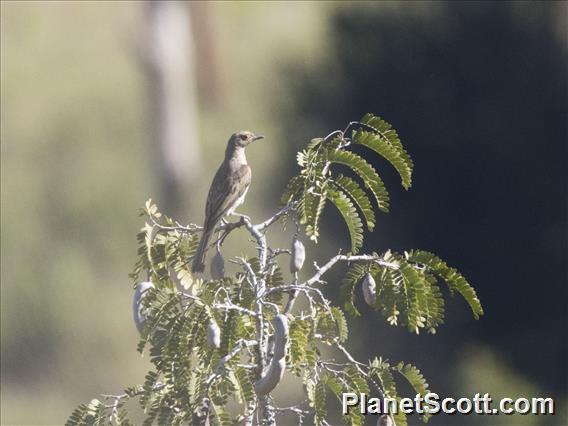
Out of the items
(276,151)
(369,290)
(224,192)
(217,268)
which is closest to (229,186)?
(224,192)

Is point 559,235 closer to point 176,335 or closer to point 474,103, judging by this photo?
point 474,103

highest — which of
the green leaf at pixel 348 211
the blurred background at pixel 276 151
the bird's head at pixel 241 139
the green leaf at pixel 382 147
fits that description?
the blurred background at pixel 276 151

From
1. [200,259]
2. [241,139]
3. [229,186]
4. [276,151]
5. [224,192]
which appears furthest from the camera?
[276,151]

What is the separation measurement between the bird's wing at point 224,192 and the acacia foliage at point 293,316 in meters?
1.22

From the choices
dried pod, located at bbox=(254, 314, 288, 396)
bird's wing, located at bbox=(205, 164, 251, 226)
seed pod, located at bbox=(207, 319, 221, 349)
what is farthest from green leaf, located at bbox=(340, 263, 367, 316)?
bird's wing, located at bbox=(205, 164, 251, 226)

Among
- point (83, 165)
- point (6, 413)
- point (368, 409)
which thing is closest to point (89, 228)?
point (83, 165)

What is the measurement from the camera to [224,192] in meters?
6.19

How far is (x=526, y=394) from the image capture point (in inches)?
533

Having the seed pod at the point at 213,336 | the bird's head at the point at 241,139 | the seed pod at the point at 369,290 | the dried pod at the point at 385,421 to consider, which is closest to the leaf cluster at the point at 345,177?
the seed pod at the point at 369,290

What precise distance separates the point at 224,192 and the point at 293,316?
168 centimetres

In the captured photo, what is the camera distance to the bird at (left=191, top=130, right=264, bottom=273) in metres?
6.01

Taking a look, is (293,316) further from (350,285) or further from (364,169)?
(364,169)

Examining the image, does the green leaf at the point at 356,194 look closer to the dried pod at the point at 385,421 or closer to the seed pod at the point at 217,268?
the seed pod at the point at 217,268

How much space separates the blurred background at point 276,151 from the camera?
565 inches
